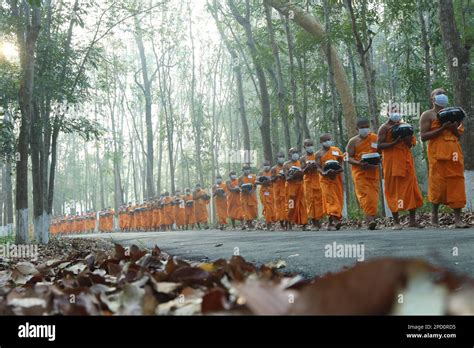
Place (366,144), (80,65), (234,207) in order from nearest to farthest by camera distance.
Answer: (366,144), (80,65), (234,207)

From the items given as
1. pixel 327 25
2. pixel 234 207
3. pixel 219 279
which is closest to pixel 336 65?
pixel 327 25

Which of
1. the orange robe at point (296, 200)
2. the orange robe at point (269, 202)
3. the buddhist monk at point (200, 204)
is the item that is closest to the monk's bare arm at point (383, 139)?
the orange robe at point (296, 200)

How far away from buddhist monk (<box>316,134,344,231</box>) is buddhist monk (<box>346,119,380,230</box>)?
1.09 m

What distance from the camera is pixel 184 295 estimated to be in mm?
1517

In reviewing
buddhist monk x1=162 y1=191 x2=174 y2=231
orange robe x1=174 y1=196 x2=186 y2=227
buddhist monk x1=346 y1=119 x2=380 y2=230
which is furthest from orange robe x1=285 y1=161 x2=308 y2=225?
buddhist monk x1=162 y1=191 x2=174 y2=231

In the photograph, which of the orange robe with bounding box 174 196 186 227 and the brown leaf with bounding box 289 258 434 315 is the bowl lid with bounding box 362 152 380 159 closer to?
the brown leaf with bounding box 289 258 434 315

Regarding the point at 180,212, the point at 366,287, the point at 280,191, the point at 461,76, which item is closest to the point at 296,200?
the point at 280,191

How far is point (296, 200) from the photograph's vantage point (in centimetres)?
1316

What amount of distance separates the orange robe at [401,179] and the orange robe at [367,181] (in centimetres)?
74

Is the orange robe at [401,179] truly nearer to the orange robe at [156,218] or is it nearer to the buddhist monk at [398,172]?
the buddhist monk at [398,172]

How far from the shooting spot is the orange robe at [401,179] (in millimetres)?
8430

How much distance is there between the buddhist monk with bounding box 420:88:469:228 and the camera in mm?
7707
